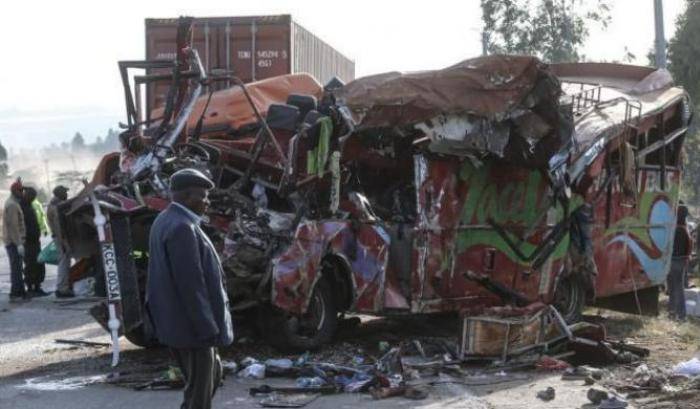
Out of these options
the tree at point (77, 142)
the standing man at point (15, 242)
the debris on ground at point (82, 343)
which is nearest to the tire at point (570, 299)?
the debris on ground at point (82, 343)

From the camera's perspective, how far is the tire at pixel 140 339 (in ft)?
33.3

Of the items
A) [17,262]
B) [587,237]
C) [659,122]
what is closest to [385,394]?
[587,237]

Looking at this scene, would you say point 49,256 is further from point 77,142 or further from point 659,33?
point 77,142

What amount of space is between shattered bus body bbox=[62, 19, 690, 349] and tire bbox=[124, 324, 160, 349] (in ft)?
0.10

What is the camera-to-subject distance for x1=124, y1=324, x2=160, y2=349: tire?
10141 millimetres

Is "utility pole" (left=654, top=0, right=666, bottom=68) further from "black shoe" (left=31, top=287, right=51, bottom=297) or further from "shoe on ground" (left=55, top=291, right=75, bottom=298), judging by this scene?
"black shoe" (left=31, top=287, right=51, bottom=297)

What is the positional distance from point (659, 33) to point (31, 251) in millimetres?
11287

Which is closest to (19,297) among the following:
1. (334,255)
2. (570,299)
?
(334,255)

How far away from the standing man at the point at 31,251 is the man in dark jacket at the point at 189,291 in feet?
35.4

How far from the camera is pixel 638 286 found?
1319 centimetres

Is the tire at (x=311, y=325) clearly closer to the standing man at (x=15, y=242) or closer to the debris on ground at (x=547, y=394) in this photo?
the debris on ground at (x=547, y=394)

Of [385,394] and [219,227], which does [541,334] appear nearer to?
[385,394]

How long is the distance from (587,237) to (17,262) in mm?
8276

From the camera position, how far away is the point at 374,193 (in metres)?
11.0
